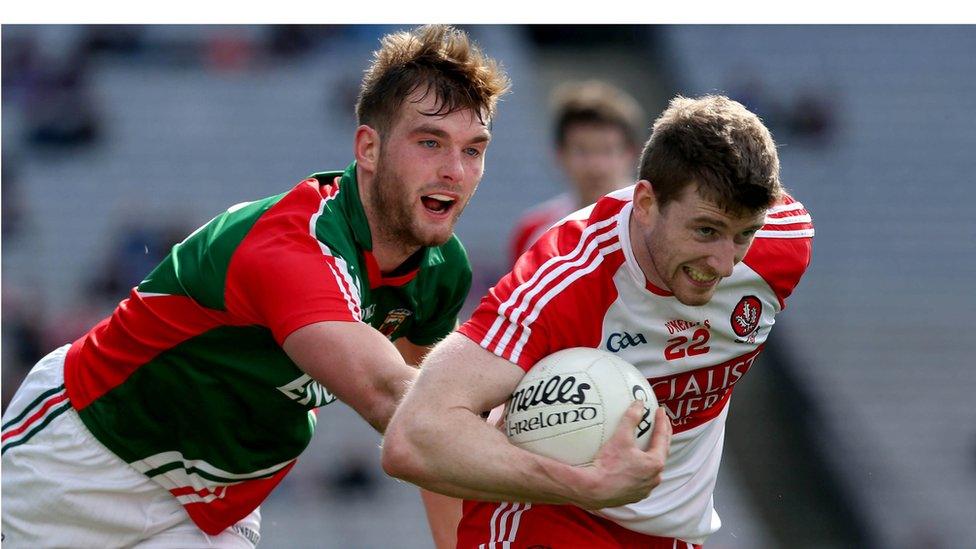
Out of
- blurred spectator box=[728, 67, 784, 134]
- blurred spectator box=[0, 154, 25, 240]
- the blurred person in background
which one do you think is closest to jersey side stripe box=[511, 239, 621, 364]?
the blurred person in background

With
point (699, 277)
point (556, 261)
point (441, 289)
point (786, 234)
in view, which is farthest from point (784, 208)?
point (441, 289)

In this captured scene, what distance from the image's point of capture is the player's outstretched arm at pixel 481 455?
3066 millimetres

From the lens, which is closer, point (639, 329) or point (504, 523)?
point (639, 329)

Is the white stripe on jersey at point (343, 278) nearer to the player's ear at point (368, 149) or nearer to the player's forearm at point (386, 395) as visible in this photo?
the player's forearm at point (386, 395)

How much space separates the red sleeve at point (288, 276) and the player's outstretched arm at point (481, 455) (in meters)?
0.52

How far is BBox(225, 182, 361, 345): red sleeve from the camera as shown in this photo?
3.63 meters

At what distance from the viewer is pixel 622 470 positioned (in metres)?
3.05

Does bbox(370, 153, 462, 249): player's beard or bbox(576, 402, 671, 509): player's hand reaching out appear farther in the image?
bbox(370, 153, 462, 249): player's beard

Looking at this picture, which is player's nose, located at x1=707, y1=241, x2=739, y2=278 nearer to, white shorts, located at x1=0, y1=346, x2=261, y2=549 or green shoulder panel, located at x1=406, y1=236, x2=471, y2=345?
green shoulder panel, located at x1=406, y1=236, x2=471, y2=345

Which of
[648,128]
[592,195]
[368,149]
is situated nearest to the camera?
[368,149]

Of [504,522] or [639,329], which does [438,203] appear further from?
[504,522]

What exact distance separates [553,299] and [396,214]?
38.0 inches

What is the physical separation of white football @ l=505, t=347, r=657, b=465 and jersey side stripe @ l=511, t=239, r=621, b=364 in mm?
75

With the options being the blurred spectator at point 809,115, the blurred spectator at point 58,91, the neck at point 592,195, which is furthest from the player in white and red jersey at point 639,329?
the blurred spectator at point 58,91
